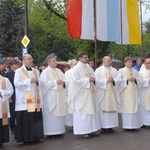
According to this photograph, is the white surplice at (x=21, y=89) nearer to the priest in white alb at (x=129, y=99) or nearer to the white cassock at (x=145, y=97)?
the priest in white alb at (x=129, y=99)

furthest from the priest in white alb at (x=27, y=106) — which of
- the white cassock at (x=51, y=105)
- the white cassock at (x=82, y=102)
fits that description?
the white cassock at (x=82, y=102)

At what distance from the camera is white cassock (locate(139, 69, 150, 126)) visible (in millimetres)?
8883

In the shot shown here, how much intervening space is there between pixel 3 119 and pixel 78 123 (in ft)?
5.82

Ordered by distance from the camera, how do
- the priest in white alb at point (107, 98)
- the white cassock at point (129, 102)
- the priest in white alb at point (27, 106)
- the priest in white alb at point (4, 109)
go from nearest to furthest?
the priest in white alb at point (4, 109)
the priest in white alb at point (27, 106)
the priest in white alb at point (107, 98)
the white cassock at point (129, 102)

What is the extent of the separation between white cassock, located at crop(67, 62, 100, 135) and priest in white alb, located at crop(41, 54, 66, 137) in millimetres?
271

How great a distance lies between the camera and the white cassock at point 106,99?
27.0ft

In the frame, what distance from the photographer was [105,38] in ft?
37.4

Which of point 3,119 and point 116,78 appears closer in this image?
point 3,119

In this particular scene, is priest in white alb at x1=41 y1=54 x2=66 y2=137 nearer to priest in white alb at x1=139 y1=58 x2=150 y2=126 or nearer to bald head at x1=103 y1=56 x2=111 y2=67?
bald head at x1=103 y1=56 x2=111 y2=67

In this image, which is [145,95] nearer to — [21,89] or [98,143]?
[98,143]

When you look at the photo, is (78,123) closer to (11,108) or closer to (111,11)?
(11,108)

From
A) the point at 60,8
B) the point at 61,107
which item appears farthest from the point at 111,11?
the point at 60,8

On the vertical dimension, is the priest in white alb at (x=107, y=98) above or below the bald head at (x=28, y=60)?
below

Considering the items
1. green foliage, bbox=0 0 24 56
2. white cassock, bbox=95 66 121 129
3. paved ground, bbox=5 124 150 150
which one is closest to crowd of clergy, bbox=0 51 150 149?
white cassock, bbox=95 66 121 129
